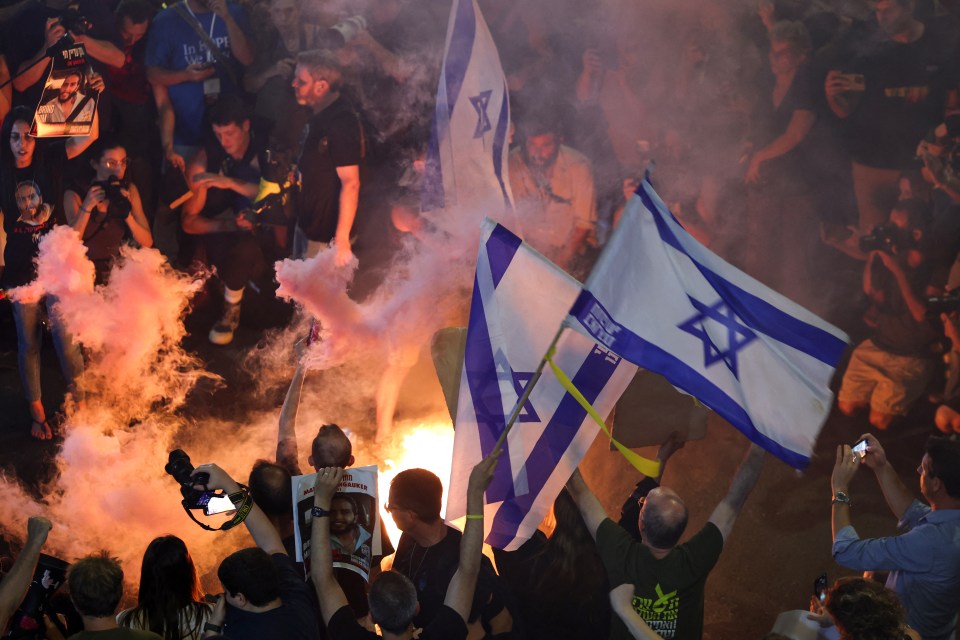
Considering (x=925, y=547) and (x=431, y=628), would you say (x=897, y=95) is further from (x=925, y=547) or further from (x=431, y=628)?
(x=431, y=628)

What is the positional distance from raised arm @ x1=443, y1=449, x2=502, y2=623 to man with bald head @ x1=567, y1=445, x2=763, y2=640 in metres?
0.51

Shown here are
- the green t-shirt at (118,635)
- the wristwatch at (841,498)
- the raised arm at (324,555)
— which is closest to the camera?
the green t-shirt at (118,635)

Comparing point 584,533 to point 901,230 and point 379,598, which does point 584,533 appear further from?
point 901,230

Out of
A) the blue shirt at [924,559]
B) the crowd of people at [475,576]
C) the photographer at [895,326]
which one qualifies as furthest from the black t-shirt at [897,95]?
the blue shirt at [924,559]

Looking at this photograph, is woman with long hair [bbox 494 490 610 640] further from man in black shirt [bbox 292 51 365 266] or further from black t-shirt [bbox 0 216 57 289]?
black t-shirt [bbox 0 216 57 289]

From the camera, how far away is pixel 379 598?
255 cm

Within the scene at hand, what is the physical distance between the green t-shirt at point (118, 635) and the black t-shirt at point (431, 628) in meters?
0.51

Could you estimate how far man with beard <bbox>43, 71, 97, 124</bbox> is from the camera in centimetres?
574

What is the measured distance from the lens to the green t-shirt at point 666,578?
9.62 feet

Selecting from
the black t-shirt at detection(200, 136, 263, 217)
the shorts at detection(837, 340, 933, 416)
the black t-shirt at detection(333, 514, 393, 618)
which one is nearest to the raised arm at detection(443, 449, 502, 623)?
the black t-shirt at detection(333, 514, 393, 618)

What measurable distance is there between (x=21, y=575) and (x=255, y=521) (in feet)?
2.39

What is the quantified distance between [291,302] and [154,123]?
1.43 m

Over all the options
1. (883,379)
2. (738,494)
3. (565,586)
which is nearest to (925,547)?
(738,494)

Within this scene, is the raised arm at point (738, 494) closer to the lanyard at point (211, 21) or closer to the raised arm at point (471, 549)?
the raised arm at point (471, 549)
